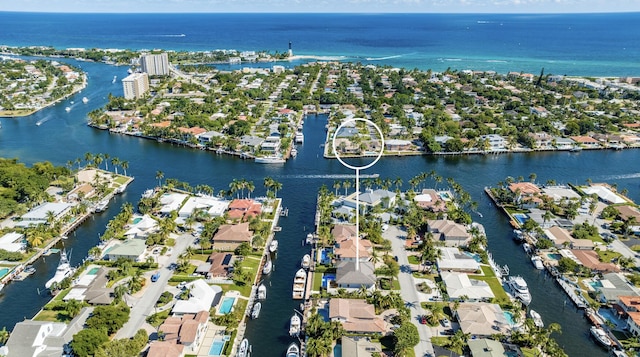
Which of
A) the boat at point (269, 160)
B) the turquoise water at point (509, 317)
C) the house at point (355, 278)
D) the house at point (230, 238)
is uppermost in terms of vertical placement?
the boat at point (269, 160)

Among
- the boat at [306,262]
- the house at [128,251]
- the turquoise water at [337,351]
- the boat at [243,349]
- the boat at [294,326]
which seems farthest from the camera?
the house at [128,251]

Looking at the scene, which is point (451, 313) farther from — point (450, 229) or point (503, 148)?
point (503, 148)

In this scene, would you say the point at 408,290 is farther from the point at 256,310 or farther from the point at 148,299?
the point at 148,299

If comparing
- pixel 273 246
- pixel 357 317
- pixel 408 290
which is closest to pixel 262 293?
pixel 273 246

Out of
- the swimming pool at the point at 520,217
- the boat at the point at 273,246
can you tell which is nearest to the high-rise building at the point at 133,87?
the boat at the point at 273,246

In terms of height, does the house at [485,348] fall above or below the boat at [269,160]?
below

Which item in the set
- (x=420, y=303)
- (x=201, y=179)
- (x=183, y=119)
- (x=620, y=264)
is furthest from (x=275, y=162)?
(x=620, y=264)

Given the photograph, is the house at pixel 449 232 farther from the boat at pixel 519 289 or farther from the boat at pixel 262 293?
the boat at pixel 262 293
